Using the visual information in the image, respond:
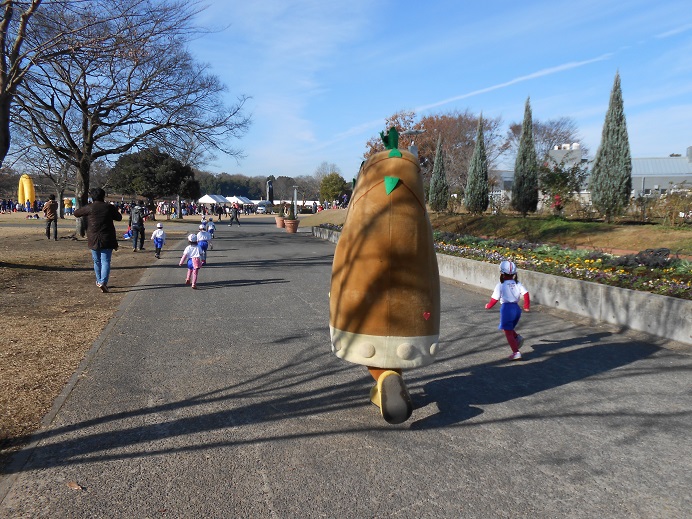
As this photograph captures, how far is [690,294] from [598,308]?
1296 mm

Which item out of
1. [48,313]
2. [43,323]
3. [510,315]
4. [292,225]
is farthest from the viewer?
[292,225]

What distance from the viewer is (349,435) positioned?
12.9ft

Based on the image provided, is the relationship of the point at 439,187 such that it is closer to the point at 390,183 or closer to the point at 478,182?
the point at 478,182

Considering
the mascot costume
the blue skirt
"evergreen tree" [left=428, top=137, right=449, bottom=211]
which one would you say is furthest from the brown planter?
the mascot costume

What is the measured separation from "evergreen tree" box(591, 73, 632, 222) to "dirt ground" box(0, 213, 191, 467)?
15920mm

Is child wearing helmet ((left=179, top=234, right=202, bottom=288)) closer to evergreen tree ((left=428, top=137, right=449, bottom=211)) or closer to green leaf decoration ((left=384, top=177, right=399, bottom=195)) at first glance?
green leaf decoration ((left=384, top=177, right=399, bottom=195))

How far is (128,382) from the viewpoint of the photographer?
16.3 feet

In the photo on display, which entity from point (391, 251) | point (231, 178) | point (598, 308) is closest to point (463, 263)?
point (598, 308)

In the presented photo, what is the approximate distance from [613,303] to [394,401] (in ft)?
18.5

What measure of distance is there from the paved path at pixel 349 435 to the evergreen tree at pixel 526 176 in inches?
664

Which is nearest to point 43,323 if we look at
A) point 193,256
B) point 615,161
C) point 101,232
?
point 101,232

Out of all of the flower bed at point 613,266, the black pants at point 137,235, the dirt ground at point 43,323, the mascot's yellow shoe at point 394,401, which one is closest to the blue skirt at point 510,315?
the mascot's yellow shoe at point 394,401

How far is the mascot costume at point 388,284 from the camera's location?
3.98m

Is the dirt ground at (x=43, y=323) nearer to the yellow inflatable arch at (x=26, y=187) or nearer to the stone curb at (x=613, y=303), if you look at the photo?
the stone curb at (x=613, y=303)
